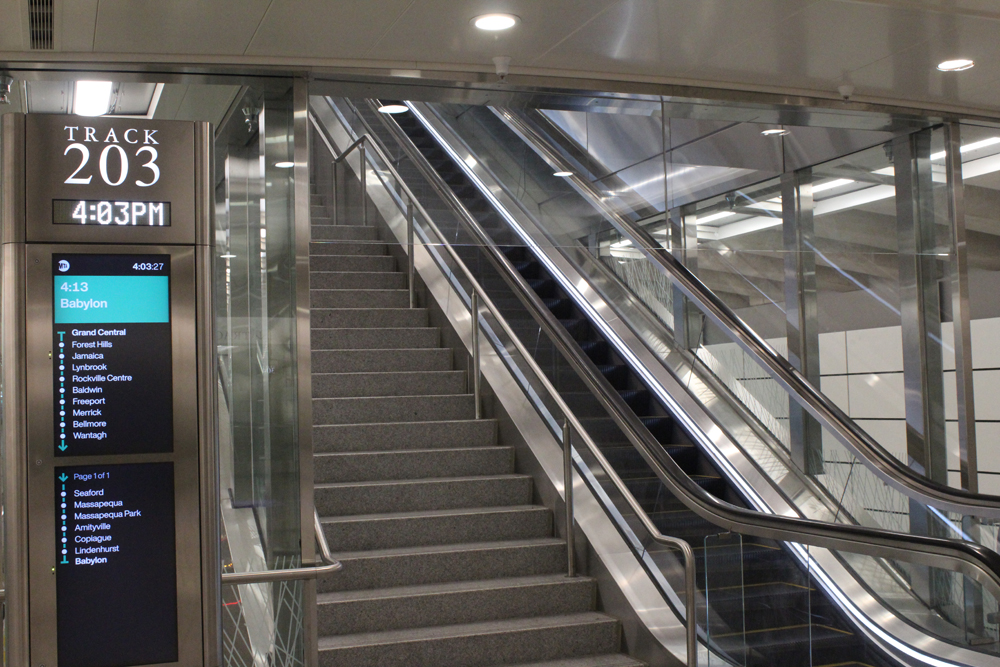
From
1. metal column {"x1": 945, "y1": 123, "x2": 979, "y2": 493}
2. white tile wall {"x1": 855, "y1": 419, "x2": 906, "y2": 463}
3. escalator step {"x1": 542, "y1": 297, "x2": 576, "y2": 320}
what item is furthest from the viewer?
escalator step {"x1": 542, "y1": 297, "x2": 576, "y2": 320}

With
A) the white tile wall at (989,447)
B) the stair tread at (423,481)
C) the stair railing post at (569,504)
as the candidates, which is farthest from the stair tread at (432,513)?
the white tile wall at (989,447)

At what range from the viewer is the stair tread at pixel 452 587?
4727mm

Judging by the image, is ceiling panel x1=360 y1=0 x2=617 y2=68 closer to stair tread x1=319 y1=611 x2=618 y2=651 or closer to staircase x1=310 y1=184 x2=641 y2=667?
staircase x1=310 y1=184 x2=641 y2=667

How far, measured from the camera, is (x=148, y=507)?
2250mm

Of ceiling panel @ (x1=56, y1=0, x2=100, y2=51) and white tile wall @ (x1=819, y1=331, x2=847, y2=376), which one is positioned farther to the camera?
white tile wall @ (x1=819, y1=331, x2=847, y2=376)

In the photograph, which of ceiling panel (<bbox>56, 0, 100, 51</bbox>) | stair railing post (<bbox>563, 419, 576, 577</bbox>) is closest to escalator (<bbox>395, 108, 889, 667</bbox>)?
stair railing post (<bbox>563, 419, 576, 577</bbox>)

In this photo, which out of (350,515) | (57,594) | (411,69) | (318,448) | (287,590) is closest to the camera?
(57,594)

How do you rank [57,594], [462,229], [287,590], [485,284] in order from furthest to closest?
[485,284] < [462,229] < [287,590] < [57,594]

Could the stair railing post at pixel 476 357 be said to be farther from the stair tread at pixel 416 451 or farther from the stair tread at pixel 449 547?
the stair tread at pixel 449 547

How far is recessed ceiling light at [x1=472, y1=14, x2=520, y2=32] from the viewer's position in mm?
3861

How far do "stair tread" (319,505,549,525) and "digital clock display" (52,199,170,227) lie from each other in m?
3.15

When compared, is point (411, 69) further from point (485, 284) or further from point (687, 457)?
point (687, 457)

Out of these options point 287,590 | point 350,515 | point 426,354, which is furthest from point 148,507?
point 426,354

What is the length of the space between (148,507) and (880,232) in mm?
4791
